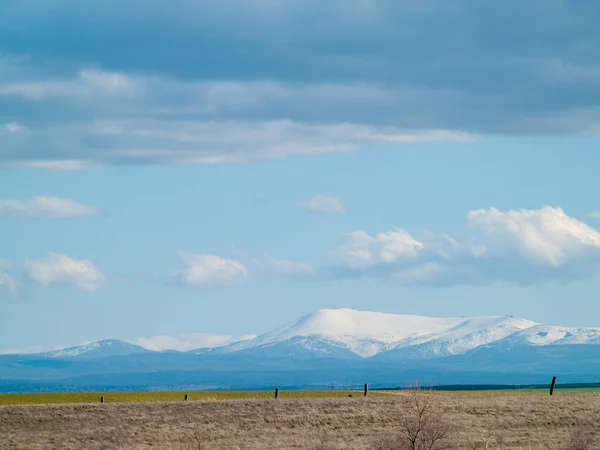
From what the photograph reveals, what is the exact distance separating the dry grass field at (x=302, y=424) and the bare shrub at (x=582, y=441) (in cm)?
9

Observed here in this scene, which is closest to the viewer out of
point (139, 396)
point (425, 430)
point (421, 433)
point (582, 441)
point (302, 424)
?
point (425, 430)

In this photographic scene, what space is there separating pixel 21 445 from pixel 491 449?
121 ft

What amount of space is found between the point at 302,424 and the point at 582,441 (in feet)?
74.0

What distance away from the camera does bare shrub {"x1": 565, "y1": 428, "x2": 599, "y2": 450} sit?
8700cm

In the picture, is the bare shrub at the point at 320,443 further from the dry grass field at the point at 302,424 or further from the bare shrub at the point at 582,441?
the bare shrub at the point at 582,441

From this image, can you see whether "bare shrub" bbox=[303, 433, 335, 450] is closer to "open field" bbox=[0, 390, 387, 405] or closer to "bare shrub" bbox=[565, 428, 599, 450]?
"open field" bbox=[0, 390, 387, 405]

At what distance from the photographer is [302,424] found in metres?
92.6

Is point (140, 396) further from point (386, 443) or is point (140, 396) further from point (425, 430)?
point (425, 430)

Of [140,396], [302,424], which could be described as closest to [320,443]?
[302,424]

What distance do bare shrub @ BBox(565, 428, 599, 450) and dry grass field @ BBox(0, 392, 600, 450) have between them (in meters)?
0.09

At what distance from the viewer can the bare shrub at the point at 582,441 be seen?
87.0 meters

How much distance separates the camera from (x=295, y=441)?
88812 mm

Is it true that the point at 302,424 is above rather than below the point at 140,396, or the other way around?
below

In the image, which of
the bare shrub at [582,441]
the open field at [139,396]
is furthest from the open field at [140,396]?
the bare shrub at [582,441]
